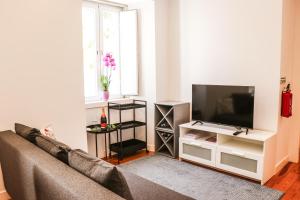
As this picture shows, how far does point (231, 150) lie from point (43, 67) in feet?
8.34

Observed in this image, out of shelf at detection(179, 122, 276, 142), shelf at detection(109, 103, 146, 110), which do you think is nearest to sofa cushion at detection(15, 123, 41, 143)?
shelf at detection(109, 103, 146, 110)

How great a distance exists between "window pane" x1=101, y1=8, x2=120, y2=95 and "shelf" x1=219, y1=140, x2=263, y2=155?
2.09 m

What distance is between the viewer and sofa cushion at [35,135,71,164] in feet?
6.09

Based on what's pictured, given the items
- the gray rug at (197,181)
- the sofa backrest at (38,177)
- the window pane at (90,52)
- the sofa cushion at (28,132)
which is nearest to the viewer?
the sofa backrest at (38,177)

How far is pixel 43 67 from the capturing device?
2.96 m

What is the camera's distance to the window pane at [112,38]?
427 cm

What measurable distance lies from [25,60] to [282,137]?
346 cm

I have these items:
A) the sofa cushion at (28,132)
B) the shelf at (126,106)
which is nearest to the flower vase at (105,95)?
the shelf at (126,106)

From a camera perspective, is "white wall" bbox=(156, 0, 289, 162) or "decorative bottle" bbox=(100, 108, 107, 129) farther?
"decorative bottle" bbox=(100, 108, 107, 129)

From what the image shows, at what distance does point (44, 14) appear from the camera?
294 centimetres

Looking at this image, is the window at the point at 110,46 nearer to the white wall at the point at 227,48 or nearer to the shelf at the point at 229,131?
the white wall at the point at 227,48

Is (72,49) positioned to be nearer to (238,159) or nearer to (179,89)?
(179,89)

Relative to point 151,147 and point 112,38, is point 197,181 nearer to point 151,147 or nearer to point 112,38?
point 151,147

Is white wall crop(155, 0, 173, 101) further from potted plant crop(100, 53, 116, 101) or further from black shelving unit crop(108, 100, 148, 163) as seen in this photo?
potted plant crop(100, 53, 116, 101)
